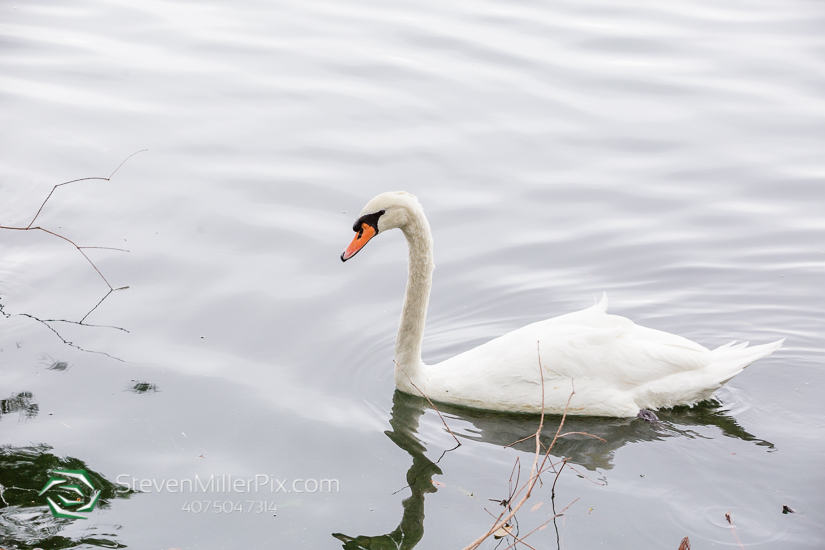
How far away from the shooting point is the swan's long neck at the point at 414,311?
6.37m

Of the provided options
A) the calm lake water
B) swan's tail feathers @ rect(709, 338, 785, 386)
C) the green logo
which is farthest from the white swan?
the green logo

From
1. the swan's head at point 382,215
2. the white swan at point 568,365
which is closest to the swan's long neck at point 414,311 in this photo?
the white swan at point 568,365

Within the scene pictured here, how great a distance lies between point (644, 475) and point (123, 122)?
8.02 meters

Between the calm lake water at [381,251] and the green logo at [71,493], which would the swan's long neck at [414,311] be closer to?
the calm lake water at [381,251]

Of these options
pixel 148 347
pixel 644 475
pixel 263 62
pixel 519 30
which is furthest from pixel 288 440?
pixel 519 30

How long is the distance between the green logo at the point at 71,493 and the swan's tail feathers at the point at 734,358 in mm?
4294

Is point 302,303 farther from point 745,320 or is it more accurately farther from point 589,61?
point 589,61

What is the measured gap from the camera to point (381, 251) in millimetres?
8633

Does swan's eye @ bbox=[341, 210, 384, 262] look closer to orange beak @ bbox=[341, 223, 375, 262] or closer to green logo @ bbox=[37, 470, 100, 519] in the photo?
orange beak @ bbox=[341, 223, 375, 262]

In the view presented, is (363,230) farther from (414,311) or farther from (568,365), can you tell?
(568,365)

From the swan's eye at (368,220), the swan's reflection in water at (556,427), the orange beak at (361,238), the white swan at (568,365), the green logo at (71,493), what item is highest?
the swan's eye at (368,220)

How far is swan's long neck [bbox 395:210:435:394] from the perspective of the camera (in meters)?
6.37

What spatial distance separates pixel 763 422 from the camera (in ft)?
20.2

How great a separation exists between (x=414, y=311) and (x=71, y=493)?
2.68 meters
